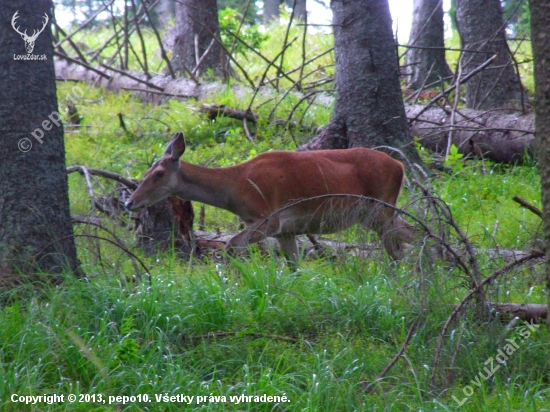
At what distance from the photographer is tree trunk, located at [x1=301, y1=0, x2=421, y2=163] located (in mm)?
10297

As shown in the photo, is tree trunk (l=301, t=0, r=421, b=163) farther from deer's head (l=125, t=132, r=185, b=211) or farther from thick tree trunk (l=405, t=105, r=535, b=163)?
deer's head (l=125, t=132, r=185, b=211)

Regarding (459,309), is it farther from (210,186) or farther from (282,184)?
(210,186)

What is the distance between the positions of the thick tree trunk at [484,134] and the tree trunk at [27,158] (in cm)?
611

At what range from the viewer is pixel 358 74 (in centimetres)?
1032

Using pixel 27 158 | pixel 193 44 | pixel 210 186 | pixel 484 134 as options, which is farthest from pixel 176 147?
pixel 193 44

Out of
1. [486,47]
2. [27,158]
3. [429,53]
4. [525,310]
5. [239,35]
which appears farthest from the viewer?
[239,35]

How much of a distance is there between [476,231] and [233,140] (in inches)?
197

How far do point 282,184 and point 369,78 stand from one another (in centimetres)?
260

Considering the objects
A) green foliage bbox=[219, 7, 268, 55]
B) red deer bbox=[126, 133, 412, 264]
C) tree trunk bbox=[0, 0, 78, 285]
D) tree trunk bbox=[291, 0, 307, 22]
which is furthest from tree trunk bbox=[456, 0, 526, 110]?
tree trunk bbox=[0, 0, 78, 285]

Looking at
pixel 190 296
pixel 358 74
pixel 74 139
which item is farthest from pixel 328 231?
pixel 74 139

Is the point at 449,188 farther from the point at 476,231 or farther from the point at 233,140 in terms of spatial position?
the point at 233,140

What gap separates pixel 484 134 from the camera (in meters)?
11.4

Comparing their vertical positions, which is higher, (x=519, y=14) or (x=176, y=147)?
(x=519, y=14)

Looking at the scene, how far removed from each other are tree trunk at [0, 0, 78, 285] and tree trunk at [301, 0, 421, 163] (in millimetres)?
5166
